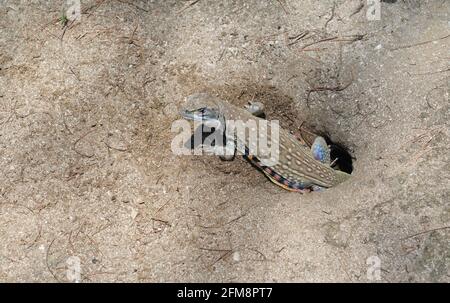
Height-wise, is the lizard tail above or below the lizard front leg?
below

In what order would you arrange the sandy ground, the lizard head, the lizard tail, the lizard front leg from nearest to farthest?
the sandy ground → the lizard head → the lizard tail → the lizard front leg

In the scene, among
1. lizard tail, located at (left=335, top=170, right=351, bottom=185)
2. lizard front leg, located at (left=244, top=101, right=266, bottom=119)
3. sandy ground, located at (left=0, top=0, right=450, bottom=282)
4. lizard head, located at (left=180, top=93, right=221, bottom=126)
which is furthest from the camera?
lizard front leg, located at (left=244, top=101, right=266, bottom=119)

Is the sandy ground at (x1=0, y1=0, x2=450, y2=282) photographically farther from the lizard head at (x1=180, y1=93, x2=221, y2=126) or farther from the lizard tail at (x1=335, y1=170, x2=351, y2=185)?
the lizard head at (x1=180, y1=93, x2=221, y2=126)

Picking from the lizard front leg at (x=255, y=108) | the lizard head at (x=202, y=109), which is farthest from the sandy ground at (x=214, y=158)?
the lizard head at (x=202, y=109)

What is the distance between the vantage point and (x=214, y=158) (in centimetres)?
599

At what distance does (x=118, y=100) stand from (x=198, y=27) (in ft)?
5.12

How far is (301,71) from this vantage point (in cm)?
620

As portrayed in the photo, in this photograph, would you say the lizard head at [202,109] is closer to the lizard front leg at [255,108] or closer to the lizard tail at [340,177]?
the lizard front leg at [255,108]

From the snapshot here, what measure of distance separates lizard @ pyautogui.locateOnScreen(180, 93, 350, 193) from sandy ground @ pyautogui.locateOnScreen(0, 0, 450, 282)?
0.21m

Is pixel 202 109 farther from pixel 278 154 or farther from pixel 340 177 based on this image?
pixel 340 177

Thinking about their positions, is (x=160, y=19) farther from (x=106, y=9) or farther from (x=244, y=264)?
(x=244, y=264)

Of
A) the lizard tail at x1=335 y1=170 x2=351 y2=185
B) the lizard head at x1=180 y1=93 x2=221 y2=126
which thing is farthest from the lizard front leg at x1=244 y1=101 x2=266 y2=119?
the lizard tail at x1=335 y1=170 x2=351 y2=185

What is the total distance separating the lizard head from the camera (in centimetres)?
557

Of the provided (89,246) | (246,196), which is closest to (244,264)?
(246,196)
